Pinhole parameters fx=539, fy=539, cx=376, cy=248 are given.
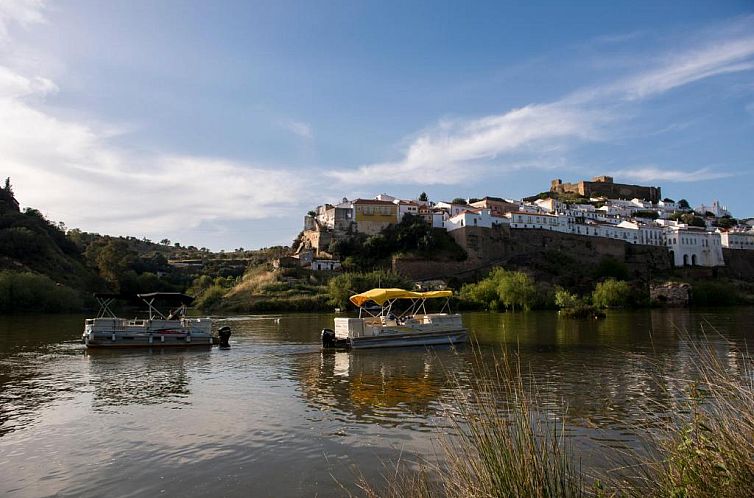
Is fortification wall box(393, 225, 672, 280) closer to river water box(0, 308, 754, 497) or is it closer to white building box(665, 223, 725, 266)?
white building box(665, 223, 725, 266)

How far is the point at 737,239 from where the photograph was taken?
11600 centimetres

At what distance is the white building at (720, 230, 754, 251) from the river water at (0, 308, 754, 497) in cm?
10375

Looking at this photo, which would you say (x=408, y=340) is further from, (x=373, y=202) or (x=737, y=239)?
(x=737, y=239)

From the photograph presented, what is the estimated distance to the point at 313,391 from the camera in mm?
16656

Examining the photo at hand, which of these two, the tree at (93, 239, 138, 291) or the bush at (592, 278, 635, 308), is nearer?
the bush at (592, 278, 635, 308)

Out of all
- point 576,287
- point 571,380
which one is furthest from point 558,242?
point 571,380

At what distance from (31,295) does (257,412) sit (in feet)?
191

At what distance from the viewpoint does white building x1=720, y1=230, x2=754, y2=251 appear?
115 m

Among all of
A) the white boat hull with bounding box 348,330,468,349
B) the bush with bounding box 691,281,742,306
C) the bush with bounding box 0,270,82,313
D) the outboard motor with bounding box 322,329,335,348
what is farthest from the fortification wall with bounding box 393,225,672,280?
the outboard motor with bounding box 322,329,335,348

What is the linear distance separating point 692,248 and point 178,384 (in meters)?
116

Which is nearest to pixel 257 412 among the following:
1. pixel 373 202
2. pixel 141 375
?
pixel 141 375

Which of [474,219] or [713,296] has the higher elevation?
[474,219]

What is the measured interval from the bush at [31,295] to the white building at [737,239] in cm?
12132

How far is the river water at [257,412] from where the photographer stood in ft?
30.8
